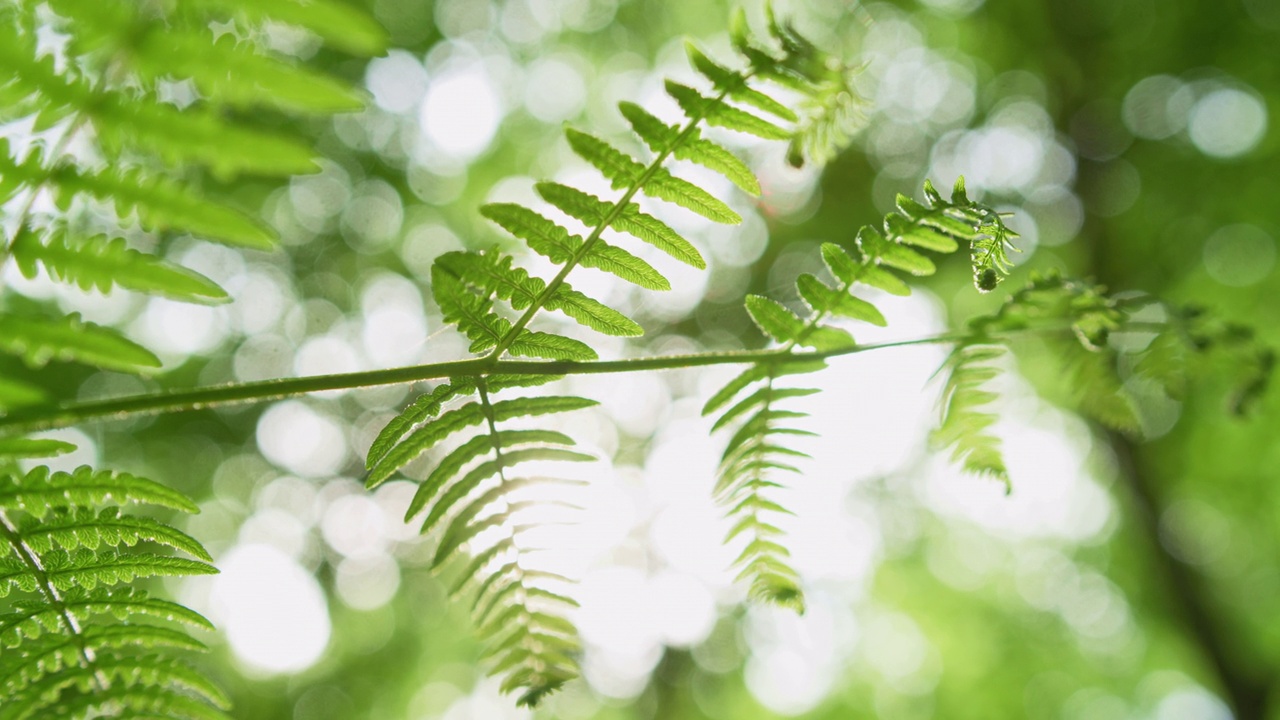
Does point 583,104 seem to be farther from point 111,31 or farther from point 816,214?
point 111,31

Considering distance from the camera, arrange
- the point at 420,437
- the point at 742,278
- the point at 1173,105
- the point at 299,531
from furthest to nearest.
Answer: the point at 299,531 → the point at 742,278 → the point at 1173,105 → the point at 420,437

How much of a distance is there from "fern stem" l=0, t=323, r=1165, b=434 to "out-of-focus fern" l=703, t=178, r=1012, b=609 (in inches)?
1.7

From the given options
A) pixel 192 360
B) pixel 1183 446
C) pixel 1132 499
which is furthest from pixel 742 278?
pixel 192 360

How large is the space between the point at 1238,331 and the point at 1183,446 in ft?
25.4

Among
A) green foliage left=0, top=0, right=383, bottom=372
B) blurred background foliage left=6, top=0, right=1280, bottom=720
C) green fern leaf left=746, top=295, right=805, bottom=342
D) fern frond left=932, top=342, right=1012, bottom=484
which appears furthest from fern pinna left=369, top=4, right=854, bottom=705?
blurred background foliage left=6, top=0, right=1280, bottom=720

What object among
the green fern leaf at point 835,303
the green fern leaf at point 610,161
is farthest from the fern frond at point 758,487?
the green fern leaf at point 610,161

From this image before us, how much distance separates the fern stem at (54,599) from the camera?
3.44 ft

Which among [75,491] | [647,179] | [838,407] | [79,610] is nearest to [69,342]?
[75,491]

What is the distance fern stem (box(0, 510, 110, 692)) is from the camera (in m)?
1.05

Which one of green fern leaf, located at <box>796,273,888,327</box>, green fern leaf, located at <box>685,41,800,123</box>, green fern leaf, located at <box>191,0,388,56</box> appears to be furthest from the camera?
green fern leaf, located at <box>796,273,888,327</box>

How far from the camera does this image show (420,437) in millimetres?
1108

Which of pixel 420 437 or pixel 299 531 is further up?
pixel 299 531

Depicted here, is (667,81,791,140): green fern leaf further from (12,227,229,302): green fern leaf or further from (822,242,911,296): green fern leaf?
(12,227,229,302): green fern leaf

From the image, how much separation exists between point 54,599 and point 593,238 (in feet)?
3.31
